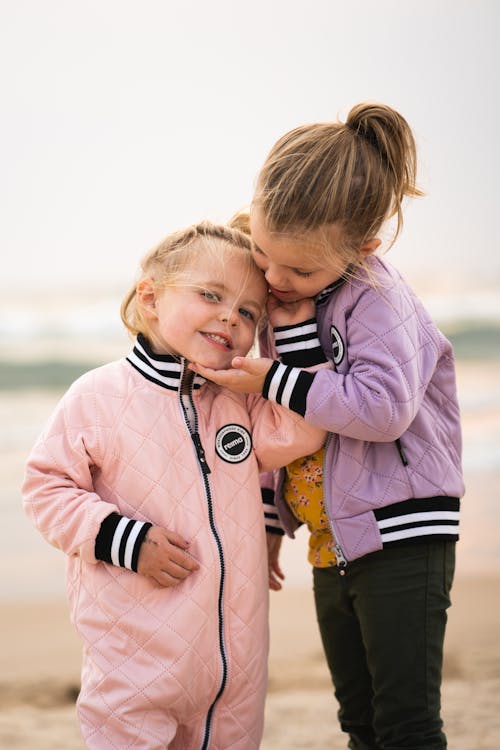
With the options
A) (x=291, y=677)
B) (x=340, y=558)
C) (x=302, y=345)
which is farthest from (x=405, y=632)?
(x=291, y=677)

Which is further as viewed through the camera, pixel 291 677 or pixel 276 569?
pixel 291 677

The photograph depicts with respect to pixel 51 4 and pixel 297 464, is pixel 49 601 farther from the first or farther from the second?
pixel 51 4

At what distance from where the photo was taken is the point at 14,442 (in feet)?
25.4

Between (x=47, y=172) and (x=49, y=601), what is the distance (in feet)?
35.9

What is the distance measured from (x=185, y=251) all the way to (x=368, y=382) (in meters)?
0.51

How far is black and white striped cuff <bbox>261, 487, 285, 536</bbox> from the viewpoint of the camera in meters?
2.41

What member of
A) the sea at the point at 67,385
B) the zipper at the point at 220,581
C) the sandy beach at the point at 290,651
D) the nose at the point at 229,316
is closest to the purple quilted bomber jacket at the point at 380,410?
the nose at the point at 229,316

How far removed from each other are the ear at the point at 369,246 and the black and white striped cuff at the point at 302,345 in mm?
185

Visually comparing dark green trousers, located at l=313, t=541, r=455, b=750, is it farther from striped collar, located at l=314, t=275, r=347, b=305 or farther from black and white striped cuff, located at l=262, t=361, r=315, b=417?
striped collar, located at l=314, t=275, r=347, b=305

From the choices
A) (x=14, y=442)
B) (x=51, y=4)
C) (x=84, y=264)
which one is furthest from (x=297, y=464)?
(x=51, y=4)

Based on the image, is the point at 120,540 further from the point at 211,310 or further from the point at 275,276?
the point at 275,276

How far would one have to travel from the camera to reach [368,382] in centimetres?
202

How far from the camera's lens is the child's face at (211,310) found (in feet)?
6.98

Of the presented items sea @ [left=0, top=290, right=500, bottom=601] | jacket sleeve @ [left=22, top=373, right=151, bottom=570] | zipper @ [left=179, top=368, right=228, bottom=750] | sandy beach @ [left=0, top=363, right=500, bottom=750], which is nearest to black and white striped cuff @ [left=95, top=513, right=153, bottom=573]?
jacket sleeve @ [left=22, top=373, right=151, bottom=570]
